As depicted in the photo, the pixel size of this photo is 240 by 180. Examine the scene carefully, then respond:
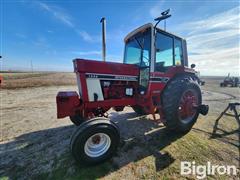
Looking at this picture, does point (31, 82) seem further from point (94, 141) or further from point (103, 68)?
point (94, 141)

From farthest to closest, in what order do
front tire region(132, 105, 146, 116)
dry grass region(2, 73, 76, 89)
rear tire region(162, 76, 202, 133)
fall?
dry grass region(2, 73, 76, 89), front tire region(132, 105, 146, 116), rear tire region(162, 76, 202, 133)

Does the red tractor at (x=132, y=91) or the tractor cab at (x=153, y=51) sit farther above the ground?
the tractor cab at (x=153, y=51)

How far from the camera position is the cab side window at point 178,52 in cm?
409

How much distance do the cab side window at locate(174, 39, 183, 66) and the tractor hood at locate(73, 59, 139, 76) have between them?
1.37 meters

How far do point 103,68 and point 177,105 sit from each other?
201cm

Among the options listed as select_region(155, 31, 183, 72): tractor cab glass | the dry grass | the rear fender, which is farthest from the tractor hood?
the dry grass

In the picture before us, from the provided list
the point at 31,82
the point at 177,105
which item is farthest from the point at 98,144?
the point at 31,82

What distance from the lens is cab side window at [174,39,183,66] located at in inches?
161

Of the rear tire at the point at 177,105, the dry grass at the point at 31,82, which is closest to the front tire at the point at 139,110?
the rear tire at the point at 177,105

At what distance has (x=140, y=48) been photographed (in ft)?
12.3

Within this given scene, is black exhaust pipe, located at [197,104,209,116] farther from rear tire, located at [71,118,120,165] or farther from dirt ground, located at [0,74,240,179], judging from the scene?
rear tire, located at [71,118,120,165]

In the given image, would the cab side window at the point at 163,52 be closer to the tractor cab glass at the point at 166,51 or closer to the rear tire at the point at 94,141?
the tractor cab glass at the point at 166,51

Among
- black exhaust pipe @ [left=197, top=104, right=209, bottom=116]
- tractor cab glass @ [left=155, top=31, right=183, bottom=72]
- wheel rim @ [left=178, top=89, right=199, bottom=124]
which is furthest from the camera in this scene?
black exhaust pipe @ [left=197, top=104, right=209, bottom=116]

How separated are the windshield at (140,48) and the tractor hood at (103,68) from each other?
0.29 meters
